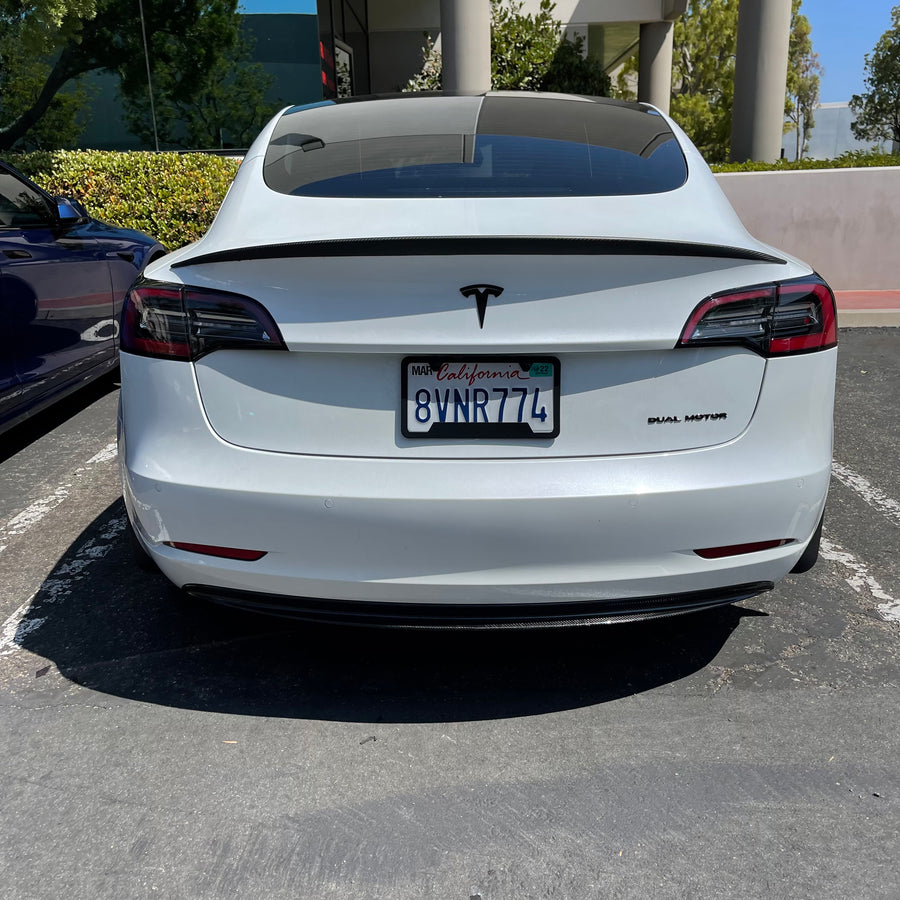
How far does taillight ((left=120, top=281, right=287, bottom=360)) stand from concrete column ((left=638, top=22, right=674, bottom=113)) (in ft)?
66.4

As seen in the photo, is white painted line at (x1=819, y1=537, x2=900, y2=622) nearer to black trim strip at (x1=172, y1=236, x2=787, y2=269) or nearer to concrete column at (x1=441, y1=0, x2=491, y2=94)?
black trim strip at (x1=172, y1=236, x2=787, y2=269)

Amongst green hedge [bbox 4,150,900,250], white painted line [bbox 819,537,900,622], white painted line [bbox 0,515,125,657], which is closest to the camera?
white painted line [bbox 0,515,125,657]

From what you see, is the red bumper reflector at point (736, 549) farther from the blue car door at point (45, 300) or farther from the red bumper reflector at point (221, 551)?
the blue car door at point (45, 300)

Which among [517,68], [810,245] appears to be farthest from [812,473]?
[517,68]

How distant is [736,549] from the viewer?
2.43 metres

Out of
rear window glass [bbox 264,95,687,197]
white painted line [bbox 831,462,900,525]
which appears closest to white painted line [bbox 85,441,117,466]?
rear window glass [bbox 264,95,687,197]

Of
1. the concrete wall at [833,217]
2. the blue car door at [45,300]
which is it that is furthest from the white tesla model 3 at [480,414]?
the concrete wall at [833,217]

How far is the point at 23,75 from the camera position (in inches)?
473

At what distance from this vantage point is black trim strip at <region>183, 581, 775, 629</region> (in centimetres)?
242

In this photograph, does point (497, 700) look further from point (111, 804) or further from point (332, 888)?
point (111, 804)

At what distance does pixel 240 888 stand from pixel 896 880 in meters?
1.38

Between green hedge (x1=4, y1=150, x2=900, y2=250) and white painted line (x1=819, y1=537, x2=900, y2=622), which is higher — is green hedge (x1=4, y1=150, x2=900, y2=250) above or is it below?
above

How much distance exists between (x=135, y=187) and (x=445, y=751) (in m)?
9.18

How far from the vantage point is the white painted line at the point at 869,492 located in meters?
4.16
